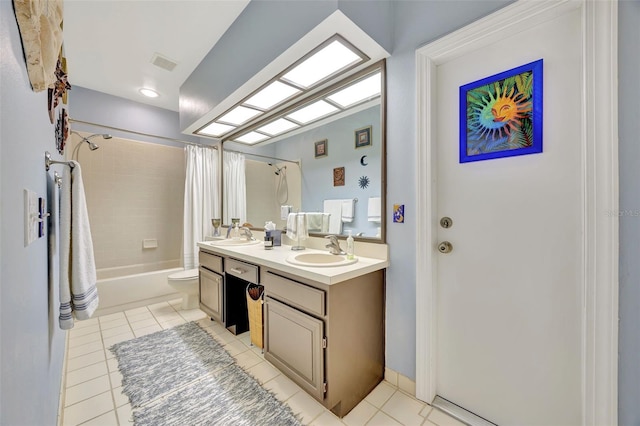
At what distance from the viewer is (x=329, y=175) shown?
75.8 inches

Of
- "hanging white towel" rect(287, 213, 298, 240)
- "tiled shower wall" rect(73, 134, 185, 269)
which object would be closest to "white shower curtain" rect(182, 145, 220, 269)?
"tiled shower wall" rect(73, 134, 185, 269)

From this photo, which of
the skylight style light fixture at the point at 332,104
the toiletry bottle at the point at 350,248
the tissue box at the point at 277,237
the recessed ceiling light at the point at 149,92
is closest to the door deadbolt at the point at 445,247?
the toiletry bottle at the point at 350,248

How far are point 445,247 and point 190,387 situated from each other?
1744mm

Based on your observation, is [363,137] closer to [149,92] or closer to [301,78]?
[301,78]

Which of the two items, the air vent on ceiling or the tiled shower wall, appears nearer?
the air vent on ceiling

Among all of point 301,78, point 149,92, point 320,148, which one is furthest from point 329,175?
point 149,92

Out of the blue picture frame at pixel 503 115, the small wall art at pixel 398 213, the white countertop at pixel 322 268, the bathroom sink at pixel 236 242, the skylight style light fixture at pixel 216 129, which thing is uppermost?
the skylight style light fixture at pixel 216 129

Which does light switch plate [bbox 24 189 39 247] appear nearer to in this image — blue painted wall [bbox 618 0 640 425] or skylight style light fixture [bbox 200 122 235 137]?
blue painted wall [bbox 618 0 640 425]

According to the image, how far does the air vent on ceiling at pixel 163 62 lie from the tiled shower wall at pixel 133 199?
1.26 meters

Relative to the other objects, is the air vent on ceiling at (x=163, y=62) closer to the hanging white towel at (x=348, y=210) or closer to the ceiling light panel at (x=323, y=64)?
the ceiling light panel at (x=323, y=64)

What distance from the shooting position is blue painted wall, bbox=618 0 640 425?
0.89 meters

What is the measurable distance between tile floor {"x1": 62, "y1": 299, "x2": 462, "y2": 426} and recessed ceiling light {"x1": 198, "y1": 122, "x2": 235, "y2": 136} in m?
2.09

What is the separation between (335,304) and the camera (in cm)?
128

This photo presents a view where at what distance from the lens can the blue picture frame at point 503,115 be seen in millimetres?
1135
